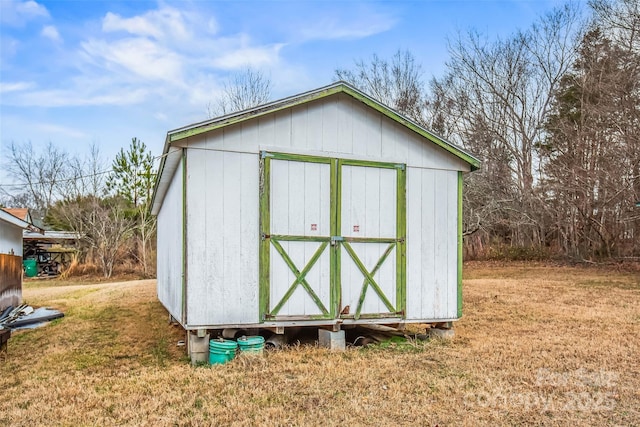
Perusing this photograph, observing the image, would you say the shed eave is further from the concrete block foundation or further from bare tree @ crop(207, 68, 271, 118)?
bare tree @ crop(207, 68, 271, 118)

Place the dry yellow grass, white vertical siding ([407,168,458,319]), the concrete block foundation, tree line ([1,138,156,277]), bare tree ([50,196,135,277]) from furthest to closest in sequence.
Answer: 1. tree line ([1,138,156,277])
2. bare tree ([50,196,135,277])
3. white vertical siding ([407,168,458,319])
4. the concrete block foundation
5. the dry yellow grass

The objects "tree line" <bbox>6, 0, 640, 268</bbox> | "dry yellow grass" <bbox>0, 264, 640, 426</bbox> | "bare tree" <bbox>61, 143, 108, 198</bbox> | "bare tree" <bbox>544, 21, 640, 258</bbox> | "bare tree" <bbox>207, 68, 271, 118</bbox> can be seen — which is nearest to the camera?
"dry yellow grass" <bbox>0, 264, 640, 426</bbox>

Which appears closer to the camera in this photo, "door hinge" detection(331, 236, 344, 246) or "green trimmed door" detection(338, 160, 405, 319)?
"door hinge" detection(331, 236, 344, 246)

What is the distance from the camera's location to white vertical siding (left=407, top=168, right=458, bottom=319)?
733cm

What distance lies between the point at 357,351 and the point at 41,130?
1307 inches

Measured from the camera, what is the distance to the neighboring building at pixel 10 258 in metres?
10.8

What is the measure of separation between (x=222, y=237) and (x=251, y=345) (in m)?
1.37

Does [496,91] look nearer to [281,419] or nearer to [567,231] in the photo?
[567,231]

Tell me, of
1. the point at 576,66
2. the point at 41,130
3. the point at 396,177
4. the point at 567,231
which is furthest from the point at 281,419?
the point at 41,130

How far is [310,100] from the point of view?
6789mm

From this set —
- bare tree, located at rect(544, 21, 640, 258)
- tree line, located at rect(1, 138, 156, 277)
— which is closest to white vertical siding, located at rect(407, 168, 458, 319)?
tree line, located at rect(1, 138, 156, 277)

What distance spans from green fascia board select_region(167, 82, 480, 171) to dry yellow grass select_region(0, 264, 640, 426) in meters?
2.76

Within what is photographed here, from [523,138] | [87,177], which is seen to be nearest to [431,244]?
[523,138]

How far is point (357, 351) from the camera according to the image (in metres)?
6.78
